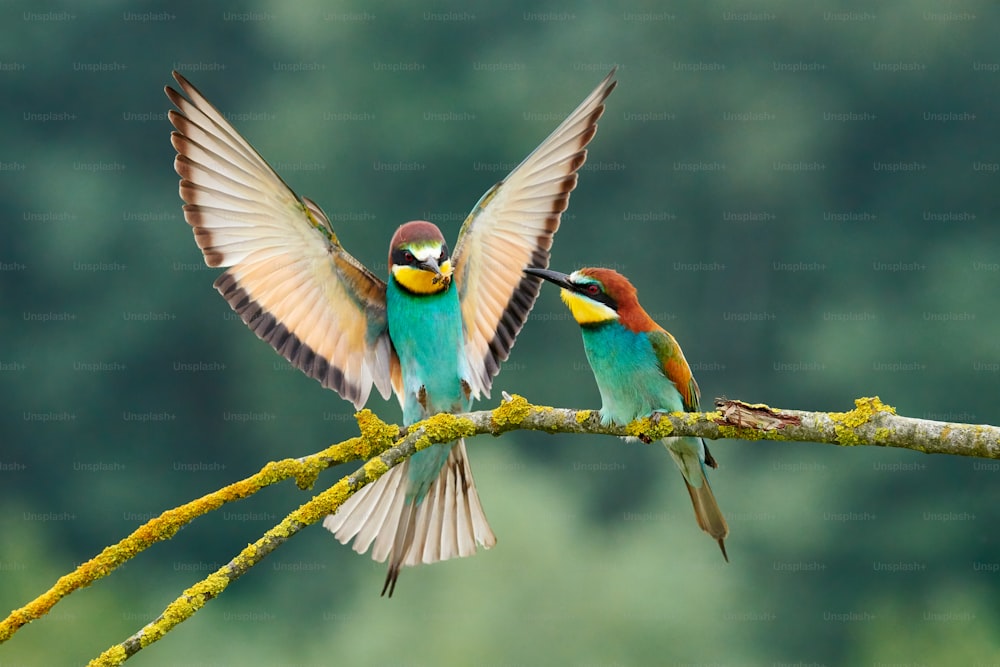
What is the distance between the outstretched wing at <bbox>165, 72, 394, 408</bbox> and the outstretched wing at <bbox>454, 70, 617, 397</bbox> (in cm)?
23

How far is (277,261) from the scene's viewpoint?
2.94 m

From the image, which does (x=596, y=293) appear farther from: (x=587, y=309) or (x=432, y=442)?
(x=432, y=442)

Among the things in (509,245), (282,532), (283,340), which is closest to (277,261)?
(283,340)

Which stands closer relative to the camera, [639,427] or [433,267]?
[639,427]

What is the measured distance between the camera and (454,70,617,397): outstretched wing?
10.1 feet

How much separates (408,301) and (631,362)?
0.65 metres

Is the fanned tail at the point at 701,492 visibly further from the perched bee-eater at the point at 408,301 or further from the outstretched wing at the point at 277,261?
the outstretched wing at the point at 277,261

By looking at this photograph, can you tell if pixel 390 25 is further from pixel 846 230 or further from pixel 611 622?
pixel 611 622

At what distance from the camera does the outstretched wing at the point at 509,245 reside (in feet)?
10.1

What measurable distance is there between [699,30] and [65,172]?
1314 centimetres

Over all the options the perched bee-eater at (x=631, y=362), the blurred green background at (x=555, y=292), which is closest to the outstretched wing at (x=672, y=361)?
→ the perched bee-eater at (x=631, y=362)

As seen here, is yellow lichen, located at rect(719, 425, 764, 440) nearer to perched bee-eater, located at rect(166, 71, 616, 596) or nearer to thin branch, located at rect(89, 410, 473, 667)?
thin branch, located at rect(89, 410, 473, 667)

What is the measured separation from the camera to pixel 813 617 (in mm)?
20266

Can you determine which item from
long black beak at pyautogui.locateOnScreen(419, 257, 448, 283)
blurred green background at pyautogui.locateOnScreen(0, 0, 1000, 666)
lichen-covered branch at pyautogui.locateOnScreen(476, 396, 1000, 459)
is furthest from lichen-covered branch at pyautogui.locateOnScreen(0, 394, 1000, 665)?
blurred green background at pyautogui.locateOnScreen(0, 0, 1000, 666)
